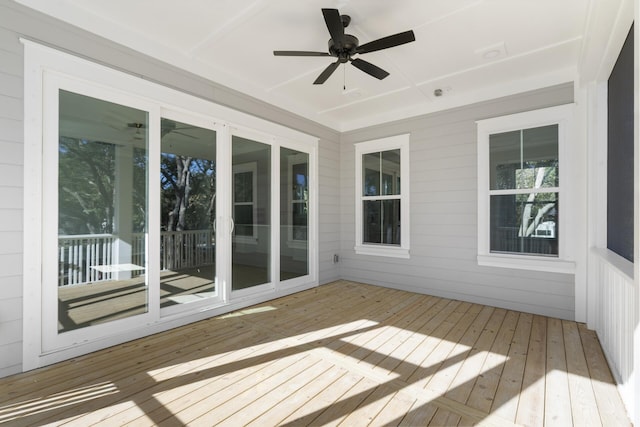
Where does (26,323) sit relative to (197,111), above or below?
below

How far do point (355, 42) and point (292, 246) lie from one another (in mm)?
3072

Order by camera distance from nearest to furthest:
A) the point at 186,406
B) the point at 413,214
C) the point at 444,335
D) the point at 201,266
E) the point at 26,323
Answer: the point at 186,406 → the point at 26,323 → the point at 444,335 → the point at 201,266 → the point at 413,214

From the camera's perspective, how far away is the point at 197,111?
348 centimetres

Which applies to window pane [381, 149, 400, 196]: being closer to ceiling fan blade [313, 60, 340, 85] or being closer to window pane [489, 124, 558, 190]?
window pane [489, 124, 558, 190]

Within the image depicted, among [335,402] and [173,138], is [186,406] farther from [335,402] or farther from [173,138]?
[173,138]

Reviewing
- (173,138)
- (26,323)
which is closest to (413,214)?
(173,138)

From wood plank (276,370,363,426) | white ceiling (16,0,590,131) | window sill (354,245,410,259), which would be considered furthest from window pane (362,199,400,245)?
wood plank (276,370,363,426)

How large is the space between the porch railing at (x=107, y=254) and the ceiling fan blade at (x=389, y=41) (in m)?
2.64

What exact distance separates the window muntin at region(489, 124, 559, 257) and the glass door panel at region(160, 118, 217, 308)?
12.2ft

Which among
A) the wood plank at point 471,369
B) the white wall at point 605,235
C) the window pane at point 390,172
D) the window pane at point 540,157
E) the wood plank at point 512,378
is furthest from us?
the window pane at point 390,172

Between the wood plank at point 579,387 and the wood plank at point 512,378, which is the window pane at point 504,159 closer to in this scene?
the wood plank at point 512,378

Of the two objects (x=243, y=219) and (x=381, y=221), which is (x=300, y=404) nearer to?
(x=243, y=219)

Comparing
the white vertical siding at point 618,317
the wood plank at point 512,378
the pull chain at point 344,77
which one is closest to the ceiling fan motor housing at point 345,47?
the pull chain at point 344,77

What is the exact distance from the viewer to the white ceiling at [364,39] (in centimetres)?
261
